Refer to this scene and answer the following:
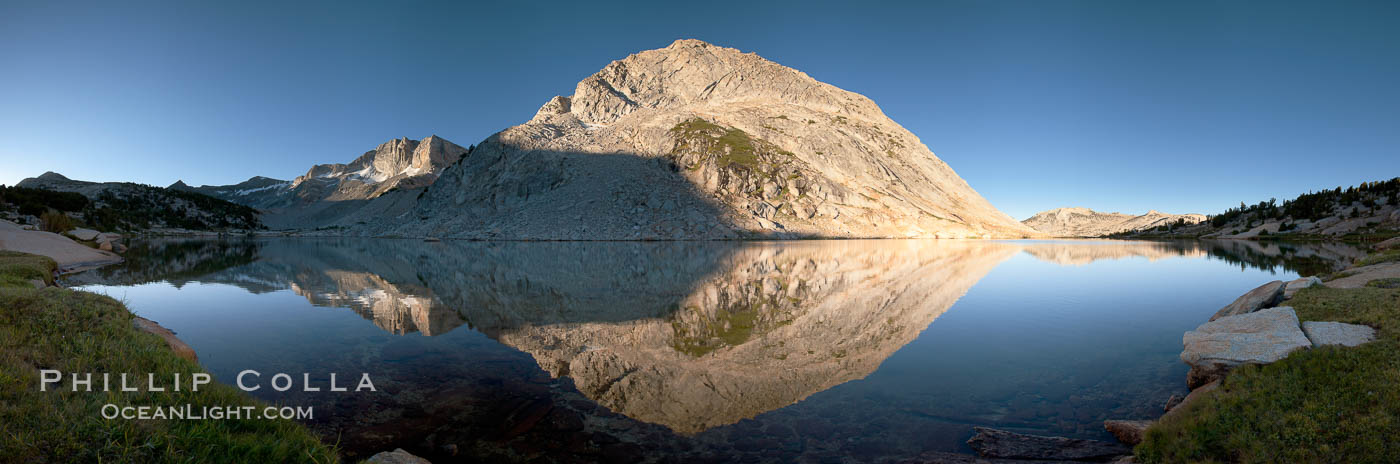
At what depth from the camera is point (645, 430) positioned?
27.5 feet

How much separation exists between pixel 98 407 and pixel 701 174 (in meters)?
113

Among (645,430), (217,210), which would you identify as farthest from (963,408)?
(217,210)

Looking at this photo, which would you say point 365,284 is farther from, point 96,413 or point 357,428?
point 96,413

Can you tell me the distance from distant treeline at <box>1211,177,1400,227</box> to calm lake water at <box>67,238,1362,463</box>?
67291 mm

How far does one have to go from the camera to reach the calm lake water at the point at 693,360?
8.21 metres

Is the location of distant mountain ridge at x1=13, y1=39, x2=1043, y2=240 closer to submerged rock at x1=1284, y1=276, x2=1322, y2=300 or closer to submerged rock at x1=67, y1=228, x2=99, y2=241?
submerged rock at x1=67, y1=228, x2=99, y2=241

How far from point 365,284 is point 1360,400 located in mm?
31770

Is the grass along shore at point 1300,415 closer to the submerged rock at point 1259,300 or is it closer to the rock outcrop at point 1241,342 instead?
the rock outcrop at point 1241,342

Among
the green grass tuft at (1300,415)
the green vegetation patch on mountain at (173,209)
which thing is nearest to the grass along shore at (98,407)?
the green grass tuft at (1300,415)

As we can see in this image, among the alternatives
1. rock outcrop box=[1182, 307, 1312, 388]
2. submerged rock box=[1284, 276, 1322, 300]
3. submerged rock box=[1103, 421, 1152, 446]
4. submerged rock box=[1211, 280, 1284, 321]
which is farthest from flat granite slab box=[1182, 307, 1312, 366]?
submerged rock box=[1284, 276, 1322, 300]

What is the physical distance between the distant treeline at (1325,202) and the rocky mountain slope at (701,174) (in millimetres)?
46519

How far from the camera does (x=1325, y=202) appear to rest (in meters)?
69.9

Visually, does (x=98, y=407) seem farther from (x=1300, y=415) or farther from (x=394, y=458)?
(x=1300, y=415)

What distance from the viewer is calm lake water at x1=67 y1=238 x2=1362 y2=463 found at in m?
8.21
